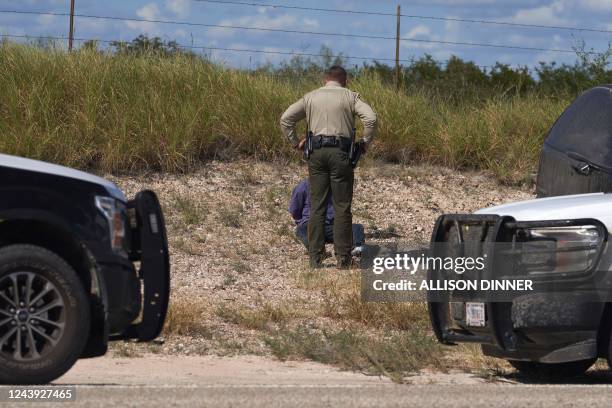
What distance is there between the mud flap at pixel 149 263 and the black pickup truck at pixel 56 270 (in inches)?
5.2

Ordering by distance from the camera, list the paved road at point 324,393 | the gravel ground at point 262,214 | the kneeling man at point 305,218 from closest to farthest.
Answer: the paved road at point 324,393
the gravel ground at point 262,214
the kneeling man at point 305,218

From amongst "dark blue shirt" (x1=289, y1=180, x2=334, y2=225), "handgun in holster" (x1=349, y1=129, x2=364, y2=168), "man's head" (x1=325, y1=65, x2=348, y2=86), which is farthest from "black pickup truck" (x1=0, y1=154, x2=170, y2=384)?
"dark blue shirt" (x1=289, y1=180, x2=334, y2=225)

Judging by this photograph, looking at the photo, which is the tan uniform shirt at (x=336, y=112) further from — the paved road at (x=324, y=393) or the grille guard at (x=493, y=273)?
the grille guard at (x=493, y=273)

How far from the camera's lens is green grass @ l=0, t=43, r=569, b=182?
15.2m

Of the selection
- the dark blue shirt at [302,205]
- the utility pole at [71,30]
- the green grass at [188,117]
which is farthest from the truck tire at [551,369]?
the utility pole at [71,30]

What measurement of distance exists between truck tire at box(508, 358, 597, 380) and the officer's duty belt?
441 centimetres

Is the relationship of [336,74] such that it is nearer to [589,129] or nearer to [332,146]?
[332,146]

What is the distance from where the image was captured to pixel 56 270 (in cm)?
641

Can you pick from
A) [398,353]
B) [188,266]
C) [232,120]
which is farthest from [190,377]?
[232,120]

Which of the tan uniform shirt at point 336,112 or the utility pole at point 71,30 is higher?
the utility pole at point 71,30

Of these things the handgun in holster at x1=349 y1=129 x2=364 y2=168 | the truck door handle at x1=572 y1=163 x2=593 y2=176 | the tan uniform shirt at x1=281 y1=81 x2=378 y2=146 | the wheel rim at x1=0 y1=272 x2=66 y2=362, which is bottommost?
the wheel rim at x1=0 y1=272 x2=66 y2=362

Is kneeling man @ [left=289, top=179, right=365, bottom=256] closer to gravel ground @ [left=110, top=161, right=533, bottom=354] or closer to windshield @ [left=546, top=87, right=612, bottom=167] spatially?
gravel ground @ [left=110, top=161, right=533, bottom=354]

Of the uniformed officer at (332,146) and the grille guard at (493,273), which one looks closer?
the grille guard at (493,273)

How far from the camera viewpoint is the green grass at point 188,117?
49.9 feet
